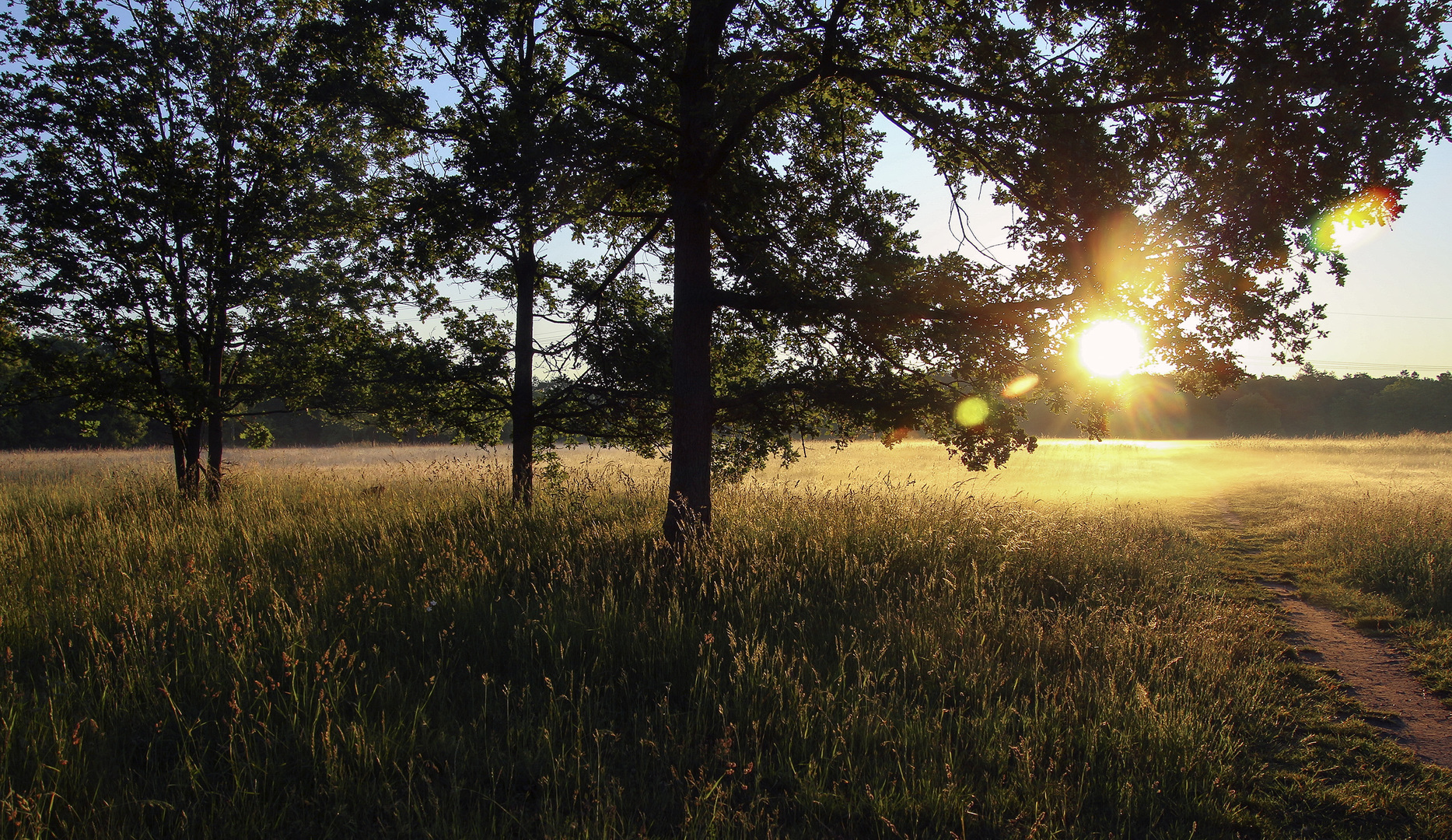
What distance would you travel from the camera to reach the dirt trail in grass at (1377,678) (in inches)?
167

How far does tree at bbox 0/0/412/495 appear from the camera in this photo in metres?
8.32

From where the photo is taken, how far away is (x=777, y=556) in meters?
6.38

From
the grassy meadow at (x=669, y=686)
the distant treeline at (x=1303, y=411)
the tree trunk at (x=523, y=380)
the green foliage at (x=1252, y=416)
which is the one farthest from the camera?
the green foliage at (x=1252, y=416)

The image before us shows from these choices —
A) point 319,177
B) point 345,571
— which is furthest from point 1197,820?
point 319,177

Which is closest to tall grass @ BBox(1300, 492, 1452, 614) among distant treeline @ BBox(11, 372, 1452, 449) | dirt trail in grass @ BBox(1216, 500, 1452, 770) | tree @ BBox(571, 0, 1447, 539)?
dirt trail in grass @ BBox(1216, 500, 1452, 770)

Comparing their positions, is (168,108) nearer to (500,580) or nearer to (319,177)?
(319,177)

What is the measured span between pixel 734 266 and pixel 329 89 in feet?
15.8

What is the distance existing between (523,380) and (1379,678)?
9.74 meters

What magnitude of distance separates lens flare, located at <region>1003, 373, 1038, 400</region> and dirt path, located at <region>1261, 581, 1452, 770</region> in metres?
3.24

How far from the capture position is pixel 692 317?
6.73 metres

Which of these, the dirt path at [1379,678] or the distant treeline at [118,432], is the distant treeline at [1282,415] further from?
the dirt path at [1379,678]

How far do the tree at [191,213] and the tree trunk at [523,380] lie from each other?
2202 mm

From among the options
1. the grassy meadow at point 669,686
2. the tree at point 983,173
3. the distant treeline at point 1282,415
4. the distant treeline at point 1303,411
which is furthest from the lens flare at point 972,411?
the distant treeline at point 1303,411

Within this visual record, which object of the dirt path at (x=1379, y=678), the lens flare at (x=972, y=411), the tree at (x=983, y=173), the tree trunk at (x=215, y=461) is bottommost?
the dirt path at (x=1379, y=678)
